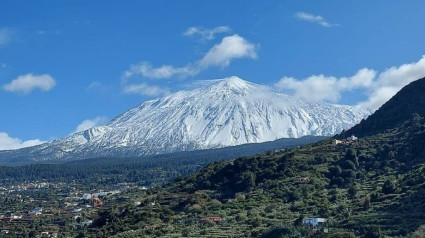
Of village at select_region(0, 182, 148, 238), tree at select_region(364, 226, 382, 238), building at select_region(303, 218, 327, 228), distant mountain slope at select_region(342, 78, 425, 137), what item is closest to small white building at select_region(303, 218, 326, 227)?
building at select_region(303, 218, 327, 228)

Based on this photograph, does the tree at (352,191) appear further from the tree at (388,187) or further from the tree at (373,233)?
the tree at (373,233)

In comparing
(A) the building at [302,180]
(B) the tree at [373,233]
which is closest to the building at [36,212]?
(A) the building at [302,180]

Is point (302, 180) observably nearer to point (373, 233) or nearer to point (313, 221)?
point (313, 221)

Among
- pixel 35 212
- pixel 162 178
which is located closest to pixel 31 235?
pixel 35 212

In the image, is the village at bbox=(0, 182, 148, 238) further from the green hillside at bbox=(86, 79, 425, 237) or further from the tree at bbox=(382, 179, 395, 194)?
the tree at bbox=(382, 179, 395, 194)

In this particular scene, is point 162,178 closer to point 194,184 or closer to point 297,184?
point 194,184

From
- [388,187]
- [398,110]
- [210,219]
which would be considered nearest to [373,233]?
[388,187]

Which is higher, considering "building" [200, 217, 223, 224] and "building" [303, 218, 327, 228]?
"building" [200, 217, 223, 224]
